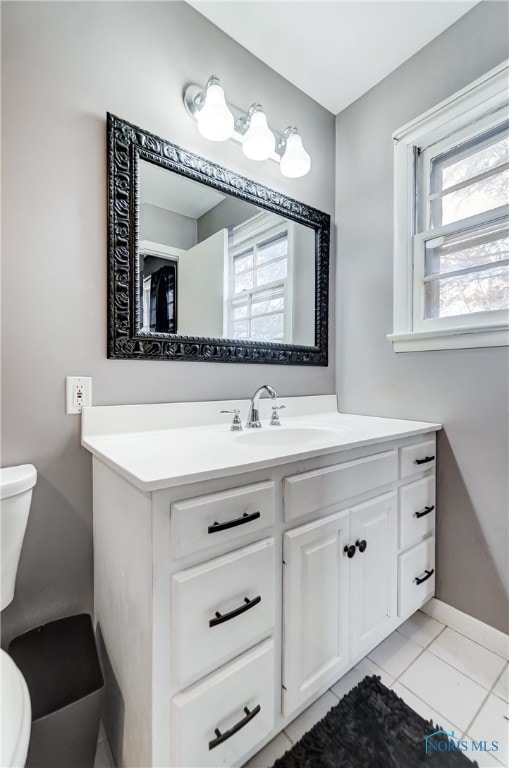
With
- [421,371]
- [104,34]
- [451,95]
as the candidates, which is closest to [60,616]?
[421,371]

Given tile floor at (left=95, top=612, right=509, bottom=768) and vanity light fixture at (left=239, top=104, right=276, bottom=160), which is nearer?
tile floor at (left=95, top=612, right=509, bottom=768)

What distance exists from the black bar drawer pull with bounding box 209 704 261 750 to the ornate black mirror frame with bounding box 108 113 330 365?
104 cm

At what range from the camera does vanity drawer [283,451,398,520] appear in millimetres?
896

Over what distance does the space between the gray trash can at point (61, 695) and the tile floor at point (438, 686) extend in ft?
0.65

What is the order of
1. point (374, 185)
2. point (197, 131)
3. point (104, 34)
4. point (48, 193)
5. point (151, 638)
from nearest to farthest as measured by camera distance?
point (151, 638) < point (48, 193) < point (104, 34) < point (197, 131) < point (374, 185)

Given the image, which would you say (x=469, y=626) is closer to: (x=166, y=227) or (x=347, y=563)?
(x=347, y=563)

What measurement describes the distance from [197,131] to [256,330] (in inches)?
32.2

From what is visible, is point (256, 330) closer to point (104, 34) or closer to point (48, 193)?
point (48, 193)

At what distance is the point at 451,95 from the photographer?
137 centimetres

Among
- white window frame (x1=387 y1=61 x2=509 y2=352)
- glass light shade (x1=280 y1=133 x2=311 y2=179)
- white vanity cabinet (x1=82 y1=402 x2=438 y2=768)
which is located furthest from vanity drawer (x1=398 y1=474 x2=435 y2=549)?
glass light shade (x1=280 y1=133 x2=311 y2=179)

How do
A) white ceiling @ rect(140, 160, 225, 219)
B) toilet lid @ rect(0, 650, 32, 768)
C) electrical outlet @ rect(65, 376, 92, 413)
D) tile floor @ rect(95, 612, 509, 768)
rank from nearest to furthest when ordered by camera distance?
toilet lid @ rect(0, 650, 32, 768), tile floor @ rect(95, 612, 509, 768), electrical outlet @ rect(65, 376, 92, 413), white ceiling @ rect(140, 160, 225, 219)

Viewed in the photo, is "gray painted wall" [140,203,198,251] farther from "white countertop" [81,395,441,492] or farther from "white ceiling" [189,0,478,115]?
"white ceiling" [189,0,478,115]

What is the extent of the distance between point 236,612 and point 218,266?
120cm

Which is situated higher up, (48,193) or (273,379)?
(48,193)
